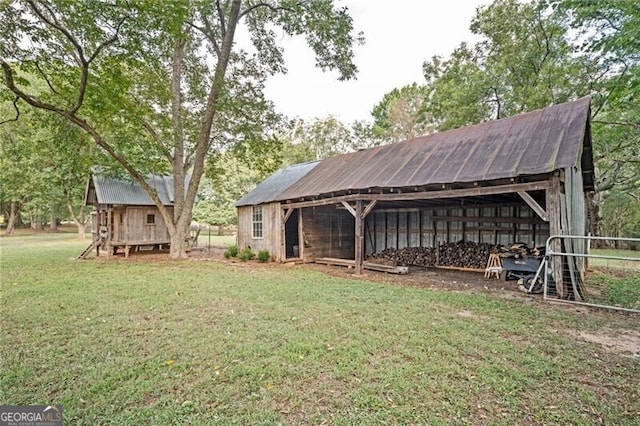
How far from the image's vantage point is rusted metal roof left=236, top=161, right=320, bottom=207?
13.1 metres

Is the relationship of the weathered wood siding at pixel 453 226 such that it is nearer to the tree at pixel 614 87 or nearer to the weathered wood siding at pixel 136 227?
the tree at pixel 614 87

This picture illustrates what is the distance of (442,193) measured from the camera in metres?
7.81

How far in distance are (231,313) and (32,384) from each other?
8.60 ft

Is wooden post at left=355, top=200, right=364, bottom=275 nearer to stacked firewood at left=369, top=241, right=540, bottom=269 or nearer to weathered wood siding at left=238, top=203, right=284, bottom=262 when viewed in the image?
stacked firewood at left=369, top=241, right=540, bottom=269

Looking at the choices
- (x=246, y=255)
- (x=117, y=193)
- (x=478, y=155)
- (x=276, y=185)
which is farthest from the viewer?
(x=117, y=193)

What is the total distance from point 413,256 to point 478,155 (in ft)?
15.5

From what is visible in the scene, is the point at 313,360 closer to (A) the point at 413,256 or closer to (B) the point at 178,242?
(A) the point at 413,256

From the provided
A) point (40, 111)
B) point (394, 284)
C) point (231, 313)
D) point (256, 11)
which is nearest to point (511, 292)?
point (394, 284)

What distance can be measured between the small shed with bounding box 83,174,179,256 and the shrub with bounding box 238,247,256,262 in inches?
200

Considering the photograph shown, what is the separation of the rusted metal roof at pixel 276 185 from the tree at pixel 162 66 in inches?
80.5

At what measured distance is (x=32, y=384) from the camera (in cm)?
302

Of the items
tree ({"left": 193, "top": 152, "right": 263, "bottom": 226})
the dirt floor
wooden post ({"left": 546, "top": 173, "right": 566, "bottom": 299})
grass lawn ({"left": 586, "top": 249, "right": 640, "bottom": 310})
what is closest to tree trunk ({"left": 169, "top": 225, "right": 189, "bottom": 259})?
the dirt floor

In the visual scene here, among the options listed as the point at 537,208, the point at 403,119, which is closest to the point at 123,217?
the point at 537,208

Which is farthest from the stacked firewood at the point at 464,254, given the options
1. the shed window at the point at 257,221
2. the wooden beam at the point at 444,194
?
the shed window at the point at 257,221
